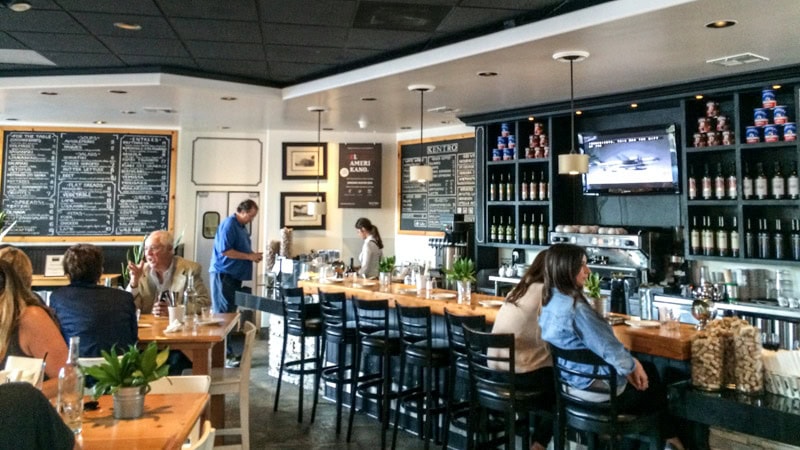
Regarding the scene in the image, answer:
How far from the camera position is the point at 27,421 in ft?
4.83

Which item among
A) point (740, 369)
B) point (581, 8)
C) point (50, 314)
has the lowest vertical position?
point (740, 369)

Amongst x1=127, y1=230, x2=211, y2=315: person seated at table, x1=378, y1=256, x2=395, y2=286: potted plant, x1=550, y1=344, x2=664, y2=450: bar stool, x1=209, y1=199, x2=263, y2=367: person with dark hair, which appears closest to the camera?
x1=550, y1=344, x2=664, y2=450: bar stool

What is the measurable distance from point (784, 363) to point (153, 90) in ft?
18.3

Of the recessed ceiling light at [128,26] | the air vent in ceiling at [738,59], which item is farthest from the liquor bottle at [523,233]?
the recessed ceiling light at [128,26]

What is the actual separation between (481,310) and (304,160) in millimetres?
5244

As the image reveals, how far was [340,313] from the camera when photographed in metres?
4.41

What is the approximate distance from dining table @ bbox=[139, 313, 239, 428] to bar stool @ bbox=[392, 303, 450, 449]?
3.87 feet

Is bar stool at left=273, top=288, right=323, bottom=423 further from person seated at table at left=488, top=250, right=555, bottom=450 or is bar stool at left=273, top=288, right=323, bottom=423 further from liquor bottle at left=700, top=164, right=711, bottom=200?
liquor bottle at left=700, top=164, right=711, bottom=200

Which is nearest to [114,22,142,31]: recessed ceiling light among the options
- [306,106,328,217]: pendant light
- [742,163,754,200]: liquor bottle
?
[306,106,328,217]: pendant light

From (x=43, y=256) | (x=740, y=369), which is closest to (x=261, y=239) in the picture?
(x=43, y=256)

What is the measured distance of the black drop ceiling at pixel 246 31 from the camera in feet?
12.7

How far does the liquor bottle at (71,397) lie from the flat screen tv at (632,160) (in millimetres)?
5148

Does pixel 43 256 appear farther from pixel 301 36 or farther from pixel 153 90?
pixel 301 36

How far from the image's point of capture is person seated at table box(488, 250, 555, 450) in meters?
3.07
